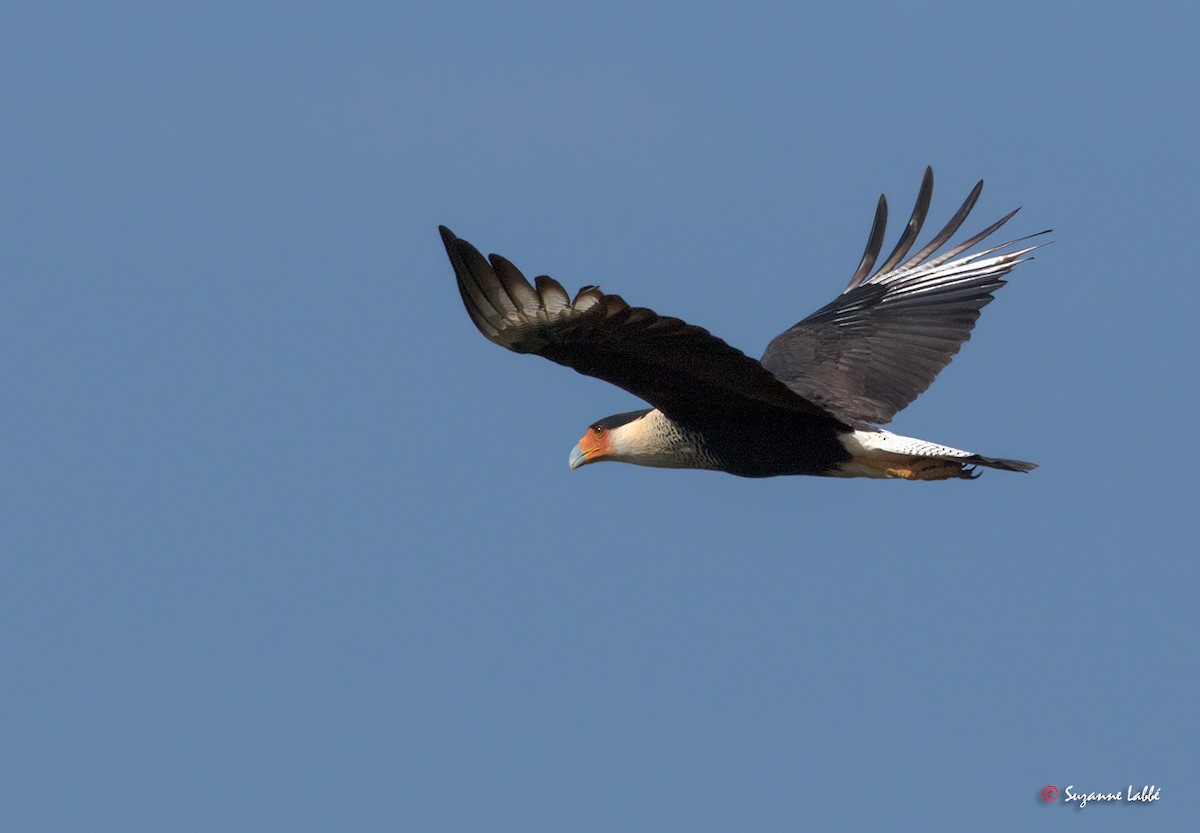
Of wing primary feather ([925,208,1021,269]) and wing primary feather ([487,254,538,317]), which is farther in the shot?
wing primary feather ([925,208,1021,269])

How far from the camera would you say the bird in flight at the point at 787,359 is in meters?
7.62

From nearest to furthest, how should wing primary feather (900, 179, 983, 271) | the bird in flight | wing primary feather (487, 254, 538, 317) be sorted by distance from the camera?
1. wing primary feather (487, 254, 538, 317)
2. the bird in flight
3. wing primary feather (900, 179, 983, 271)

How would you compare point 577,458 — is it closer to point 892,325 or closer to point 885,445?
point 885,445

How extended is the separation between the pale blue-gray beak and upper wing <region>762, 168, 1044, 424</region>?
1.36 meters

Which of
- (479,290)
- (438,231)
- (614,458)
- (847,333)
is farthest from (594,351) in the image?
(847,333)

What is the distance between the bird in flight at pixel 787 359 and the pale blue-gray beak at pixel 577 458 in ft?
0.03

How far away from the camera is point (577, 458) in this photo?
9633 mm

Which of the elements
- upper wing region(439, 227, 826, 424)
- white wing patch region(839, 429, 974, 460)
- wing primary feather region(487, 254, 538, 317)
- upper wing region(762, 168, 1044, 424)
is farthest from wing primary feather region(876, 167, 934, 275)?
wing primary feather region(487, 254, 538, 317)

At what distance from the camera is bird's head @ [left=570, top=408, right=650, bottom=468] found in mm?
9500

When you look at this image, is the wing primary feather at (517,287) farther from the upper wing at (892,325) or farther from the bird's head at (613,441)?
the upper wing at (892,325)

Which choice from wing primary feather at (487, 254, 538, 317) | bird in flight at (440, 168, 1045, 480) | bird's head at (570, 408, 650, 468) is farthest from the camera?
bird's head at (570, 408, 650, 468)

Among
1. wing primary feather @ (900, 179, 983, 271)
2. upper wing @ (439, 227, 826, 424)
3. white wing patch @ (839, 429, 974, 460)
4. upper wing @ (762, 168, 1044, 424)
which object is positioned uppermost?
wing primary feather @ (900, 179, 983, 271)

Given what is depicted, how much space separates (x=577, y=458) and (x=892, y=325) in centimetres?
253

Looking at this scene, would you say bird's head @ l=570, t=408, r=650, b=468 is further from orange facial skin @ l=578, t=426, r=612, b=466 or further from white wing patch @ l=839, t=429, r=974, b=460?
white wing patch @ l=839, t=429, r=974, b=460
